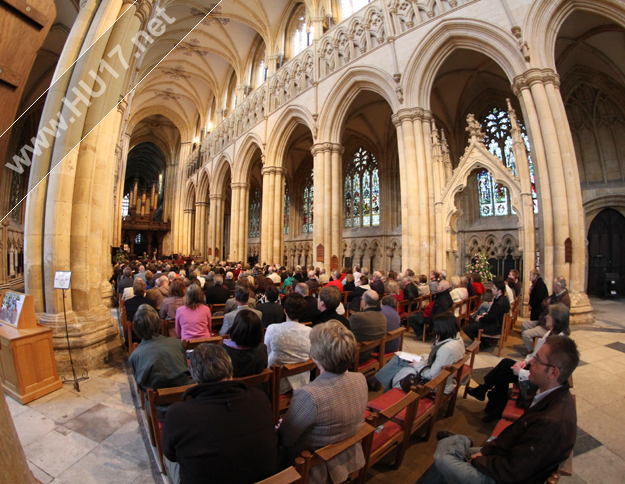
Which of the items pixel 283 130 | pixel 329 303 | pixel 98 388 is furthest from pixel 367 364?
pixel 283 130

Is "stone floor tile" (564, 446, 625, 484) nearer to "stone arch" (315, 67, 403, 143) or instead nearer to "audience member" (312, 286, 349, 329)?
"audience member" (312, 286, 349, 329)

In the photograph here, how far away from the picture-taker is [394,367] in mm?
2816

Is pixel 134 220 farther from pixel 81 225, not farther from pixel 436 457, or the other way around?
pixel 436 457

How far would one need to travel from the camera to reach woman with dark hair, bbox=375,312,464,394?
246 cm

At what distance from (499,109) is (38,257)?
15806 millimetres

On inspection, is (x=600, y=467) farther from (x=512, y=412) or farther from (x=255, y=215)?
(x=255, y=215)

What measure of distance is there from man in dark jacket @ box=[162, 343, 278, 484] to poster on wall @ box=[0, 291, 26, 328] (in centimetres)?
319

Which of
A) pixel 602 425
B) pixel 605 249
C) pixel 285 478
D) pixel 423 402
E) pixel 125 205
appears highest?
pixel 125 205

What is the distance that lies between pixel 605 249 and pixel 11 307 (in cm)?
1513

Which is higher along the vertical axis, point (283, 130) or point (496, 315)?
point (283, 130)

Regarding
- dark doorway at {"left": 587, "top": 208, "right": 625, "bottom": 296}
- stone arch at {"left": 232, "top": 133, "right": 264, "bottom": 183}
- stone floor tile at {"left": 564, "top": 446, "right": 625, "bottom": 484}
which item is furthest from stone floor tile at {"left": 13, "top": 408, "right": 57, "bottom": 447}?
stone arch at {"left": 232, "top": 133, "right": 264, "bottom": 183}

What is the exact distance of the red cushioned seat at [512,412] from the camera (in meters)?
2.14

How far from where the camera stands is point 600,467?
213 cm

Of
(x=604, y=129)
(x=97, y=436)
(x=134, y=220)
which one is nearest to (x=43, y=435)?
(x=97, y=436)
